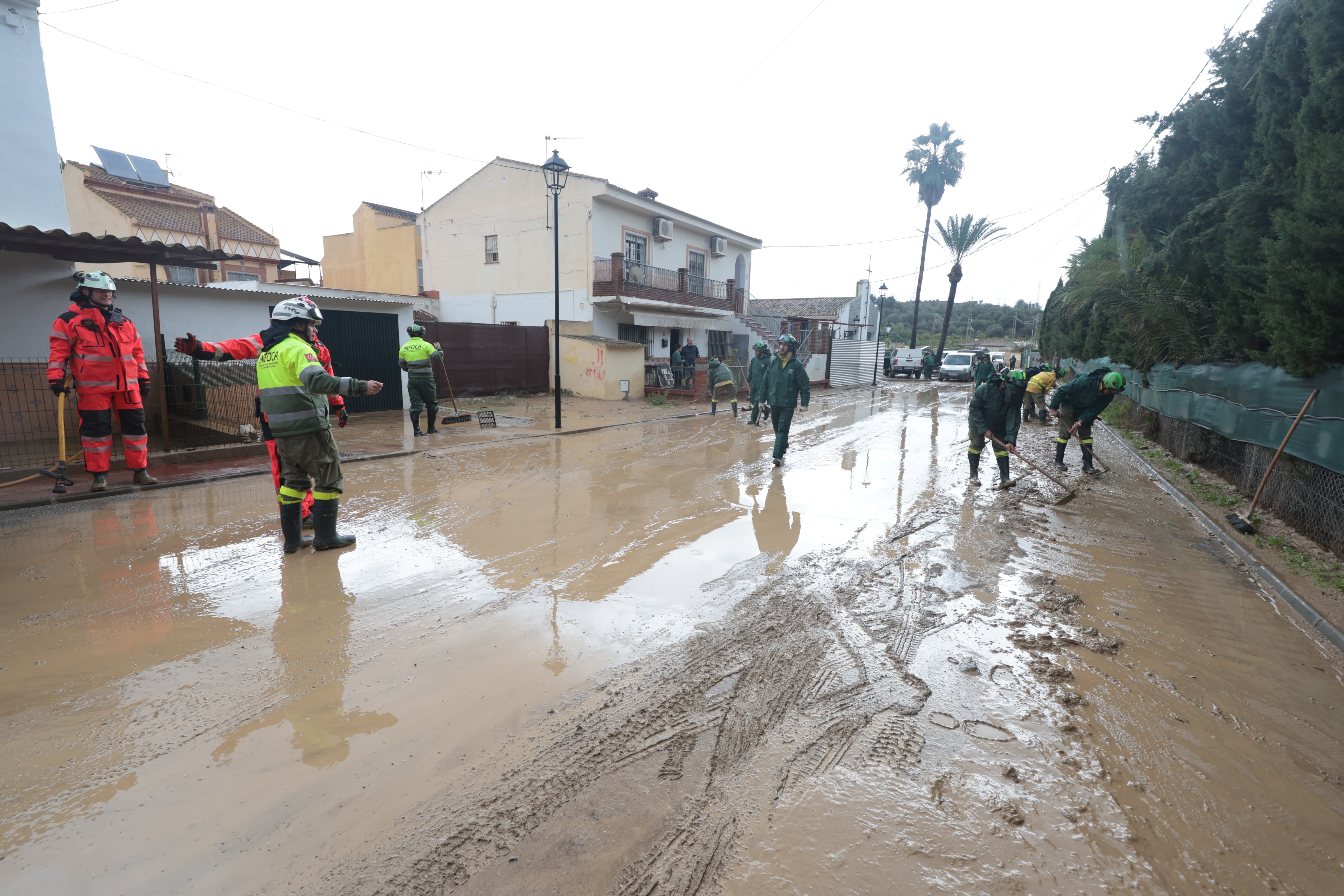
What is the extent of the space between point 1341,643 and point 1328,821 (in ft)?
7.16

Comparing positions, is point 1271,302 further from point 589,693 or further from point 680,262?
point 680,262

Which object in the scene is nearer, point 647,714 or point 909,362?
point 647,714

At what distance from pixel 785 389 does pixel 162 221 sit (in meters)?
27.8

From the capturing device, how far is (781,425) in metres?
8.96

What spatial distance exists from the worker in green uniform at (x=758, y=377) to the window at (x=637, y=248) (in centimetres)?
1072

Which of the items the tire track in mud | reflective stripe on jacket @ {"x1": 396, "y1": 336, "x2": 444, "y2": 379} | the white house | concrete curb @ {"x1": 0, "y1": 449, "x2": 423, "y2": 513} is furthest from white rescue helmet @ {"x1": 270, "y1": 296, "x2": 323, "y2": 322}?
the white house

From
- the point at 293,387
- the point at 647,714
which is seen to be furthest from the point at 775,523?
the point at 293,387

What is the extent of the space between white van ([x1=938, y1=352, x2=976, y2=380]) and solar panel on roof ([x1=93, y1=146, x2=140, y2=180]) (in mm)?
32024

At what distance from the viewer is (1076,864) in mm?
2174

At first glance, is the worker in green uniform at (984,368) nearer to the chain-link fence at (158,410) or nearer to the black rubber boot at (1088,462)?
the black rubber boot at (1088,462)

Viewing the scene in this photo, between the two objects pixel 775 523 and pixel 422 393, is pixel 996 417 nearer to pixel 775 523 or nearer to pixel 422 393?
pixel 775 523

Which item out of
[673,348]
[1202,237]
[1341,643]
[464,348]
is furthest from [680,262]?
[1341,643]

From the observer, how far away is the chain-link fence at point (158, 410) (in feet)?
25.7

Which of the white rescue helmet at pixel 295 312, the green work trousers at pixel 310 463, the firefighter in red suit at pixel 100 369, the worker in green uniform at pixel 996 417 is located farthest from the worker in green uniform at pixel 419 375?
the worker in green uniform at pixel 996 417
